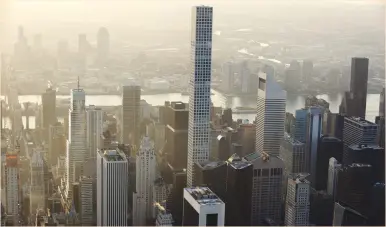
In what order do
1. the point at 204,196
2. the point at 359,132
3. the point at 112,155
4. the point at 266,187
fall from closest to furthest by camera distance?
the point at 204,196
the point at 112,155
the point at 266,187
the point at 359,132

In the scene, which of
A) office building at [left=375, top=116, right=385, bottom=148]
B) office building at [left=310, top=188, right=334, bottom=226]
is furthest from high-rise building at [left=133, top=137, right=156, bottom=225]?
office building at [left=375, top=116, right=385, bottom=148]

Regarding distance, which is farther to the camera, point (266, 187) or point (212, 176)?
point (266, 187)

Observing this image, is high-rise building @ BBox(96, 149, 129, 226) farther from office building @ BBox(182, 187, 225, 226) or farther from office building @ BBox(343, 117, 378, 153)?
office building @ BBox(343, 117, 378, 153)

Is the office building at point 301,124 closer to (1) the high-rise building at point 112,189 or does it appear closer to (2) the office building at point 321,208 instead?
(2) the office building at point 321,208

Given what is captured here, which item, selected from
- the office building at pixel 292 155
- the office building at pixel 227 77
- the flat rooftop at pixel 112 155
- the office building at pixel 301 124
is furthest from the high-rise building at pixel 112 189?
the office building at pixel 301 124

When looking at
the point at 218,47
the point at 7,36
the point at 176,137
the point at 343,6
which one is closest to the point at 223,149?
the point at 176,137

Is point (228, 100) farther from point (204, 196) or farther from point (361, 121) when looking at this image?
point (361, 121)

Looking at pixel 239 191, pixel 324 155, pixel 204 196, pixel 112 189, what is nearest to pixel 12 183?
pixel 112 189
